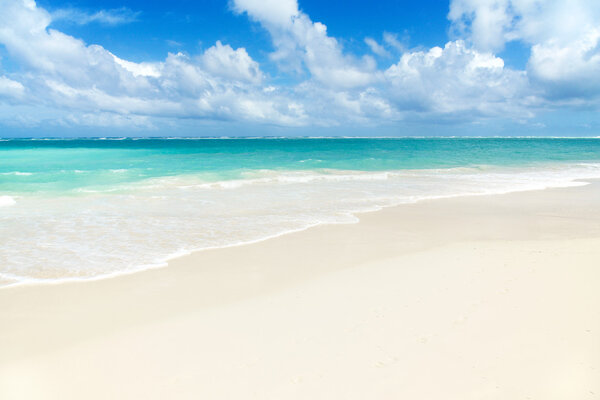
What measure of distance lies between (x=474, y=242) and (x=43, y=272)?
8.58 m

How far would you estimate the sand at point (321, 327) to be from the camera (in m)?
3.54

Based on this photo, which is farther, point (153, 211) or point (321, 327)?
point (153, 211)

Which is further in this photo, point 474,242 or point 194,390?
point 474,242

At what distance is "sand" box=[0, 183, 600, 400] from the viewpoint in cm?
354

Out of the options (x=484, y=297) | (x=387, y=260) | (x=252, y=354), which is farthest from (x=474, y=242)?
(x=252, y=354)

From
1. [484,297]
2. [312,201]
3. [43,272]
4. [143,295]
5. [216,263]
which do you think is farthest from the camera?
[312,201]

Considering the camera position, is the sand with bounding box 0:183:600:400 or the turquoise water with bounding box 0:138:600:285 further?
the turquoise water with bounding box 0:138:600:285

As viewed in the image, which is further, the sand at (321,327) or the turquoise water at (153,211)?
the turquoise water at (153,211)

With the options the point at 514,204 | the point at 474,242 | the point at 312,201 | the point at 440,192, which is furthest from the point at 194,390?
the point at 440,192

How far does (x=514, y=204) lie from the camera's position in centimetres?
1352

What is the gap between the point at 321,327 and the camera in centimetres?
458

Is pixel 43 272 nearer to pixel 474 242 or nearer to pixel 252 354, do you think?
pixel 252 354

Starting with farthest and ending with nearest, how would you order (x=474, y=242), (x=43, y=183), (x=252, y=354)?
1. (x=43, y=183)
2. (x=474, y=242)
3. (x=252, y=354)

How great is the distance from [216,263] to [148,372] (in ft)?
11.5
